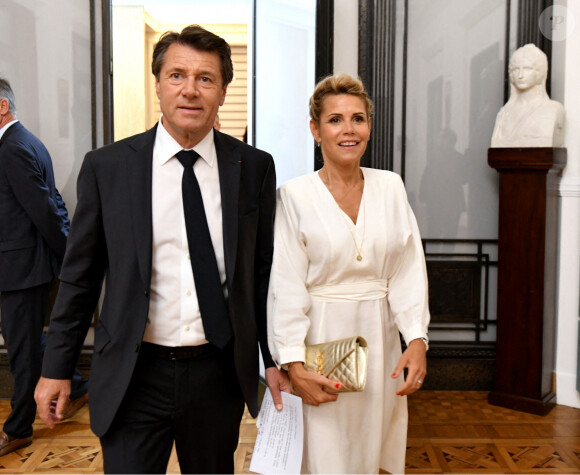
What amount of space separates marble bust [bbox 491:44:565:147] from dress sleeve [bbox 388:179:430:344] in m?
2.18

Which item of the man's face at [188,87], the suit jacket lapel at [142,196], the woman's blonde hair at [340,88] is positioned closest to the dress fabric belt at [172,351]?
the suit jacket lapel at [142,196]

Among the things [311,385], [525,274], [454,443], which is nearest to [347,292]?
[311,385]

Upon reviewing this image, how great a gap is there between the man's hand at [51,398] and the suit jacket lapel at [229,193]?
1.63 ft

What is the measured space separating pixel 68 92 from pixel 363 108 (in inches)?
110

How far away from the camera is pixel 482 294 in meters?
4.35

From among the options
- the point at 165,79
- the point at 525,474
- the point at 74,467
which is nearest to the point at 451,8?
the point at 525,474

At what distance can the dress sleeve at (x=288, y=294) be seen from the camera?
5.94 ft

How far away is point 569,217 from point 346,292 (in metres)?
2.66

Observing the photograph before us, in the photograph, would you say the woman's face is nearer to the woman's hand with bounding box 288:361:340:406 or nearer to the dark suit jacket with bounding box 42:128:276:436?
the dark suit jacket with bounding box 42:128:276:436

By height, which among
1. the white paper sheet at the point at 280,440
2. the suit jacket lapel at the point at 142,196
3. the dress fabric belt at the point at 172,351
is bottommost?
the white paper sheet at the point at 280,440

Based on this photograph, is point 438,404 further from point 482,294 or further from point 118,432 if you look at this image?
point 118,432

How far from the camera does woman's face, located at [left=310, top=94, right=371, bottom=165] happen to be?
1884 mm

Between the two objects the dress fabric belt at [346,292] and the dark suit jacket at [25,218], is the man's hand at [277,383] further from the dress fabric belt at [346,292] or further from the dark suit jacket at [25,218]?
the dark suit jacket at [25,218]

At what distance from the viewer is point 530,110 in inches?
152
